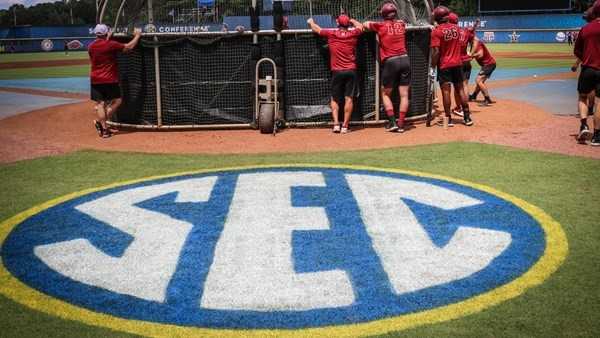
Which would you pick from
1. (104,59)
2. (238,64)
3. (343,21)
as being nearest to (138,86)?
(104,59)

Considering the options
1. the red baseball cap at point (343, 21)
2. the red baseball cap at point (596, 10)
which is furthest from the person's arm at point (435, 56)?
the red baseball cap at point (596, 10)

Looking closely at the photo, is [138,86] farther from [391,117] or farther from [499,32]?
[499,32]

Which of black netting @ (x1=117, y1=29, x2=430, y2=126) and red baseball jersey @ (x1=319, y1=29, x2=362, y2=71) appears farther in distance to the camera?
black netting @ (x1=117, y1=29, x2=430, y2=126)

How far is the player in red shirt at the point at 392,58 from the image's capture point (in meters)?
10.5

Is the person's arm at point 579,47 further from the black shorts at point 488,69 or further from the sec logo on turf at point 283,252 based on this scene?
the black shorts at point 488,69

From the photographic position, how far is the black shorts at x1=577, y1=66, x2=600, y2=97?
901cm

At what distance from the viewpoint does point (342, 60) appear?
10633 millimetres

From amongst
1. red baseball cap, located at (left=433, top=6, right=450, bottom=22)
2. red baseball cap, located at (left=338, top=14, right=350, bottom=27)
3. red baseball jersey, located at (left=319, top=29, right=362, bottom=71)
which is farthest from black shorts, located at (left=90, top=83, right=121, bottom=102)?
red baseball cap, located at (left=433, top=6, right=450, bottom=22)

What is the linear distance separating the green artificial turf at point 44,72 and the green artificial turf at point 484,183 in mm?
18908

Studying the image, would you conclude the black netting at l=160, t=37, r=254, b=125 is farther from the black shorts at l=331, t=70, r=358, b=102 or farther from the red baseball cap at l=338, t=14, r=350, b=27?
the red baseball cap at l=338, t=14, r=350, b=27

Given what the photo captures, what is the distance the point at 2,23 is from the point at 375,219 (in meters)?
106

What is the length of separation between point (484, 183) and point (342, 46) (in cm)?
465

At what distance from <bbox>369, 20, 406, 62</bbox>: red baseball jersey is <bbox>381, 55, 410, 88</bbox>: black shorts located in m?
0.09

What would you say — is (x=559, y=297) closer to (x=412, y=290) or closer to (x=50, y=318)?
(x=412, y=290)
